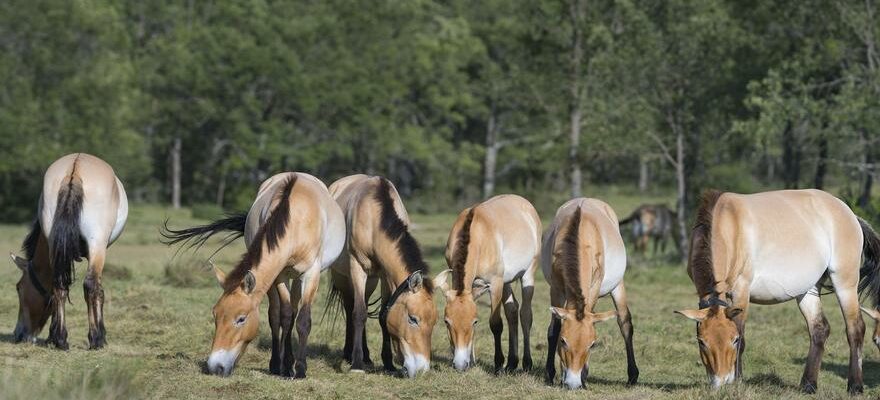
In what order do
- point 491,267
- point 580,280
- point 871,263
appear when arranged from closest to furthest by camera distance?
point 580,280 < point 491,267 < point 871,263

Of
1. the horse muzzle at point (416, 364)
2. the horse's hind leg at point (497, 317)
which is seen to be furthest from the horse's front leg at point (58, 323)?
Result: the horse's hind leg at point (497, 317)

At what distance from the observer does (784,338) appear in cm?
1372

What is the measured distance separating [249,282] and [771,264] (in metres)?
4.72

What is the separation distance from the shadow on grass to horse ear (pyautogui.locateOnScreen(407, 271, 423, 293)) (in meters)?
4.68

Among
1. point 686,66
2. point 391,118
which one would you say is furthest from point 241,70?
point 686,66

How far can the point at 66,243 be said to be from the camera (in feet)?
36.2

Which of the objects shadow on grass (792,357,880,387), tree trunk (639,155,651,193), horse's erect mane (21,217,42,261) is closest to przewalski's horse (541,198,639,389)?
shadow on grass (792,357,880,387)

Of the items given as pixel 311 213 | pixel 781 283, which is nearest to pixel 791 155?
pixel 781 283

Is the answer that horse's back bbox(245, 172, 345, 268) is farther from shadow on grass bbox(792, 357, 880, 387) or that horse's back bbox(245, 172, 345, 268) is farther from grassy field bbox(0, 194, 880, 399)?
shadow on grass bbox(792, 357, 880, 387)

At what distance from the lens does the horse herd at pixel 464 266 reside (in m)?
9.54

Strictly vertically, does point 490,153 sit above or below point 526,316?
below

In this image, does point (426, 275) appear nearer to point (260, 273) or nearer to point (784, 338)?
point (260, 273)

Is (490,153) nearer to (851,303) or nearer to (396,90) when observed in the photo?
(396,90)

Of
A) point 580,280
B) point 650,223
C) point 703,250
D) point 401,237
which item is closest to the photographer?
point 703,250
